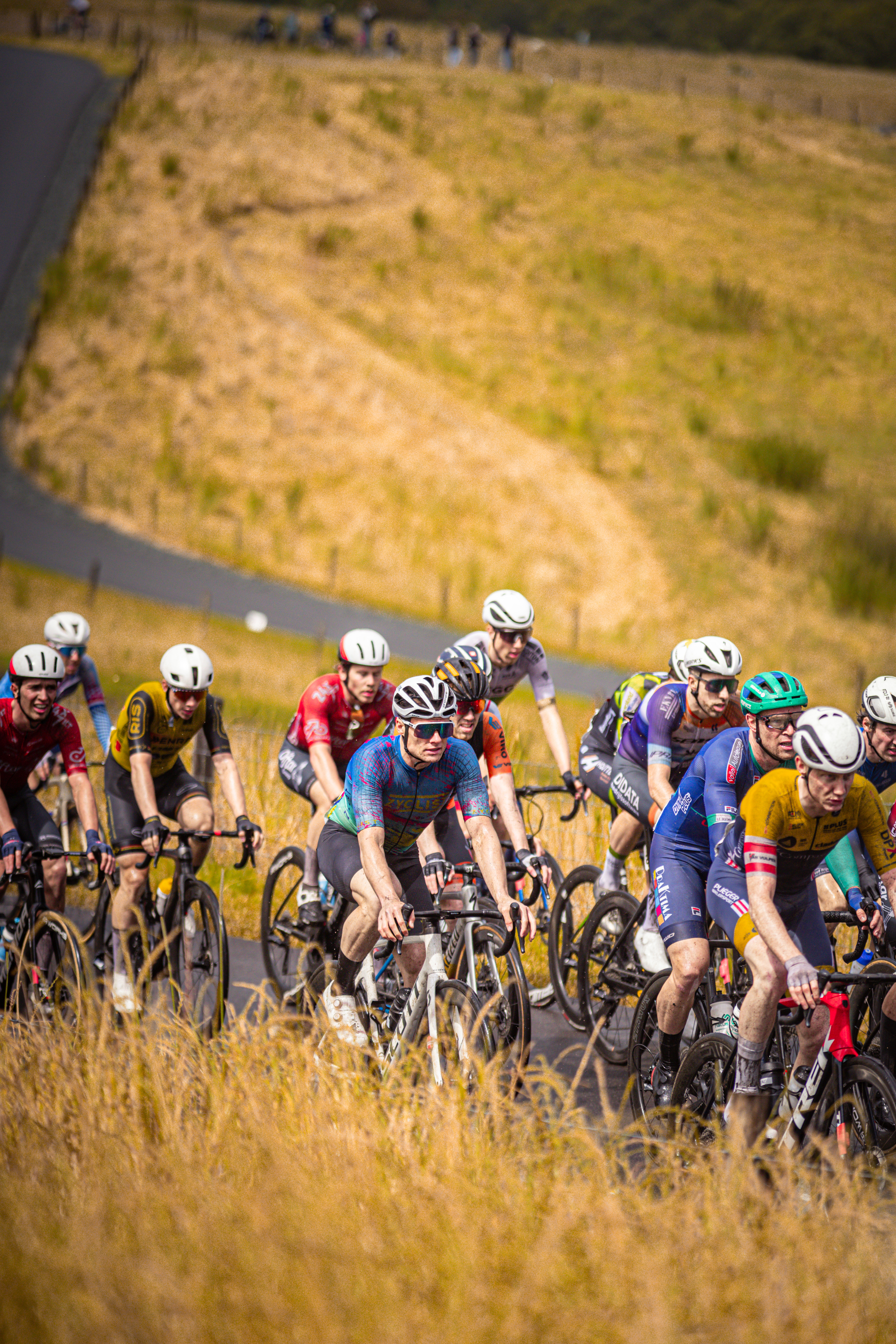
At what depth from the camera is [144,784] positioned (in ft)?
23.6

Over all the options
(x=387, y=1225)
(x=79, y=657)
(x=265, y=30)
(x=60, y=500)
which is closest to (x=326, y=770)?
(x=79, y=657)

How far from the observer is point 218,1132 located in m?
4.42

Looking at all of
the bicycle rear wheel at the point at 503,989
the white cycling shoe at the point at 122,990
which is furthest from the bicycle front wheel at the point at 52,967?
the bicycle rear wheel at the point at 503,989

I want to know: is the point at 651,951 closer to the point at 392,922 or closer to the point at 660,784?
the point at 660,784

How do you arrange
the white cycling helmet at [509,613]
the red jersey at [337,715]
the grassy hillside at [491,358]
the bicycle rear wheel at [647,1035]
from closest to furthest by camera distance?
the bicycle rear wheel at [647,1035]
the red jersey at [337,715]
the white cycling helmet at [509,613]
the grassy hillside at [491,358]

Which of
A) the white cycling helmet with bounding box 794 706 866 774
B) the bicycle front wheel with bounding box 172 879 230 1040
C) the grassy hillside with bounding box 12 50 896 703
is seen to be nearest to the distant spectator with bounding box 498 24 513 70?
the grassy hillside with bounding box 12 50 896 703

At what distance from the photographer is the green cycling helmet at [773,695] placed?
5309 mm

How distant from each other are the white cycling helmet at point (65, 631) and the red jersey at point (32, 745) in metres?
2.21

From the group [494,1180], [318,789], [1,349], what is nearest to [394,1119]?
[494,1180]

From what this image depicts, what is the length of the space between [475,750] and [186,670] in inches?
66.4

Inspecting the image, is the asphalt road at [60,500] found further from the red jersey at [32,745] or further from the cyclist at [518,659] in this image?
the red jersey at [32,745]

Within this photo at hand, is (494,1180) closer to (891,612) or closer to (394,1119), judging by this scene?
(394,1119)

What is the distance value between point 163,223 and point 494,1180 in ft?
141

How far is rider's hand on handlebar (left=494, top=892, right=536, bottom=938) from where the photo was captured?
536 cm
